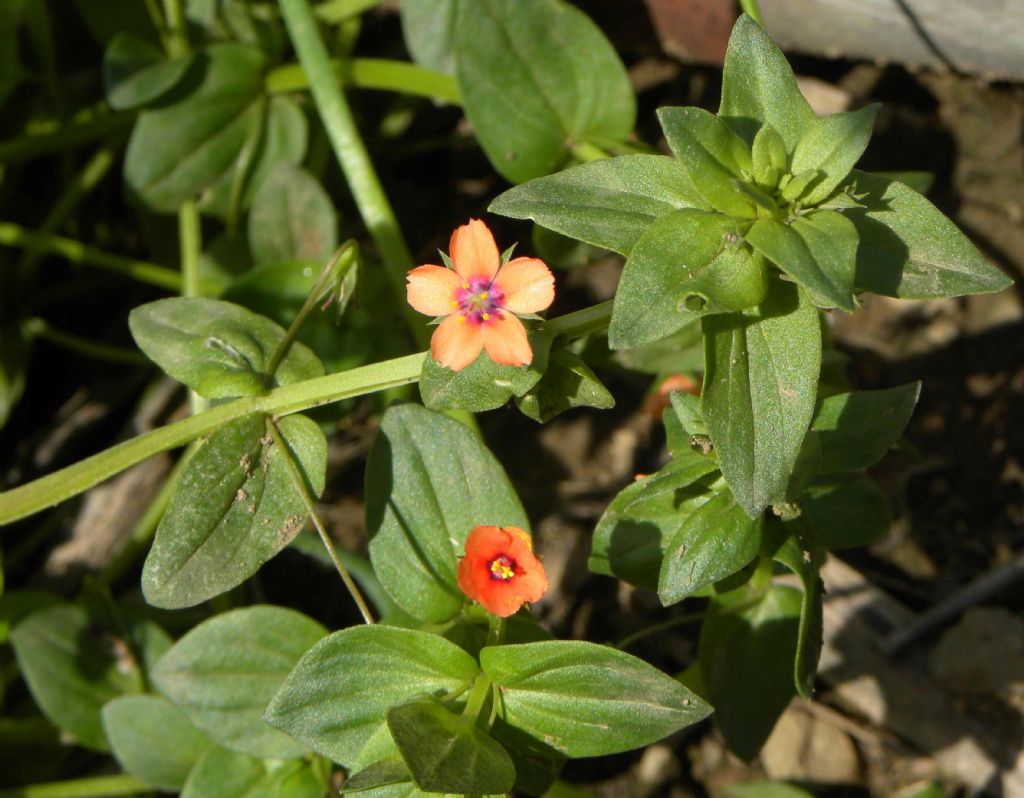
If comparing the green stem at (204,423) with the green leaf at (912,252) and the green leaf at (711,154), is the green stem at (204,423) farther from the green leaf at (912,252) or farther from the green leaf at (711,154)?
the green leaf at (912,252)

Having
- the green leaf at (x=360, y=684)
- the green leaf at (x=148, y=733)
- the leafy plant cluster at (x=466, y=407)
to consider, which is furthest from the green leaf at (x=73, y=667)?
the green leaf at (x=360, y=684)

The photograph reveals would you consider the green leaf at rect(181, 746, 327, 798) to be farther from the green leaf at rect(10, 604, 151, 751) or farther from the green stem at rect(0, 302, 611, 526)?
the green stem at rect(0, 302, 611, 526)

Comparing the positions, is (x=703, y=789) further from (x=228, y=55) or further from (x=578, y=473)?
(x=228, y=55)

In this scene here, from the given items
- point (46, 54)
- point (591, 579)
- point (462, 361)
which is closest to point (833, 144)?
point (462, 361)

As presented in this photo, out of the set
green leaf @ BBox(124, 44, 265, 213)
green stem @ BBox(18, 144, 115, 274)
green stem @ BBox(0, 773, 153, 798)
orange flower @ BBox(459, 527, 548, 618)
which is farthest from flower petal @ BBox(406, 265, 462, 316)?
green stem @ BBox(18, 144, 115, 274)

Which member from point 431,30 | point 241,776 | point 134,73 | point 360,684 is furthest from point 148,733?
point 431,30

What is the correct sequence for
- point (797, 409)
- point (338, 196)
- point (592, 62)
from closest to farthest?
point (797, 409), point (592, 62), point (338, 196)

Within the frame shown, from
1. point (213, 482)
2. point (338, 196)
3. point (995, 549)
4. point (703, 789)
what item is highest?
point (213, 482)

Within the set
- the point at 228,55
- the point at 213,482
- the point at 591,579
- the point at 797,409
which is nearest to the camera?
the point at 797,409
